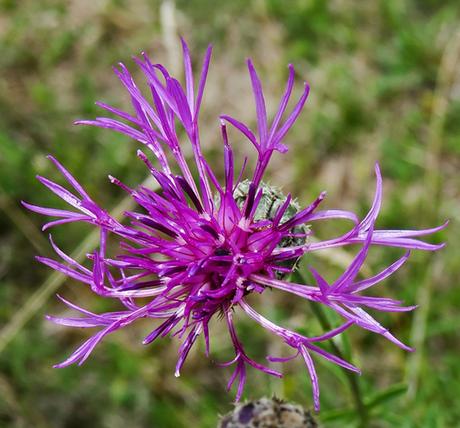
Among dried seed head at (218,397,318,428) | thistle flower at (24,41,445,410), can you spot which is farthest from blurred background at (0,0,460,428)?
thistle flower at (24,41,445,410)

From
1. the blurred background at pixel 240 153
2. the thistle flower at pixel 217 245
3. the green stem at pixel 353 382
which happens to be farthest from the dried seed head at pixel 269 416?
the blurred background at pixel 240 153

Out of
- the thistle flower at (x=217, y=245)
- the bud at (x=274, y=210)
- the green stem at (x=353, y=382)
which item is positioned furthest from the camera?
the green stem at (x=353, y=382)

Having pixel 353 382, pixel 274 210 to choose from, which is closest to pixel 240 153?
pixel 353 382

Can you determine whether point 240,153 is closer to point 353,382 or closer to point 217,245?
point 353,382

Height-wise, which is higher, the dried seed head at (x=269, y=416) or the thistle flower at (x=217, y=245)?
the thistle flower at (x=217, y=245)

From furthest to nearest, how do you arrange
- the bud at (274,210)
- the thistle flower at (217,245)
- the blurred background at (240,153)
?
1. the blurred background at (240,153)
2. the bud at (274,210)
3. the thistle flower at (217,245)

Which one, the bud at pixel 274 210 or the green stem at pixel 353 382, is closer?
the bud at pixel 274 210

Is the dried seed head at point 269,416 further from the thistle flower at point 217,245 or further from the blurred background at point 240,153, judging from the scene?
the blurred background at point 240,153
